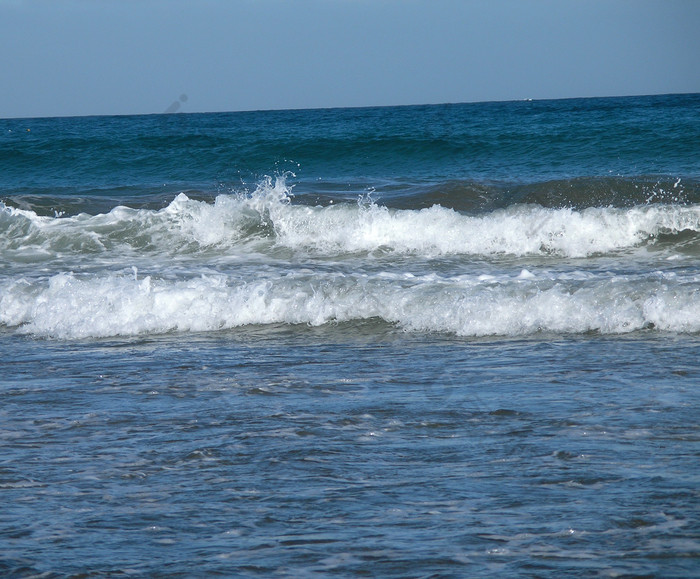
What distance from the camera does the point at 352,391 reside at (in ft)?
15.4

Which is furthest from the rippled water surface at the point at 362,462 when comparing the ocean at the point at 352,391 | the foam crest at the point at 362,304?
the foam crest at the point at 362,304

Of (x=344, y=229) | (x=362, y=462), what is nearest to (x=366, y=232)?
(x=344, y=229)

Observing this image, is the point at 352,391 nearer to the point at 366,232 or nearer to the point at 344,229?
the point at 366,232

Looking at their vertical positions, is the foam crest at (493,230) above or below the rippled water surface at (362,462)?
above

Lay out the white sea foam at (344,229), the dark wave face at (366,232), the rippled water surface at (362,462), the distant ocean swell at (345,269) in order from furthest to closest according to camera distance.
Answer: the white sea foam at (344,229), the dark wave face at (366,232), the distant ocean swell at (345,269), the rippled water surface at (362,462)

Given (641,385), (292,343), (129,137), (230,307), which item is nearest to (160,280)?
(230,307)

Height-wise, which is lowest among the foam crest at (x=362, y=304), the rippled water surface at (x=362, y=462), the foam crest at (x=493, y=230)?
the rippled water surface at (x=362, y=462)

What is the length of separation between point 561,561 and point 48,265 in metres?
8.48

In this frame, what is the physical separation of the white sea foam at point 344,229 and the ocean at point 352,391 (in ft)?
0.13

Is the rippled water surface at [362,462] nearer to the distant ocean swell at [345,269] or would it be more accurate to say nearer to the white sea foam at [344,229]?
the distant ocean swell at [345,269]

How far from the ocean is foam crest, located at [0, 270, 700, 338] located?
0.08 ft

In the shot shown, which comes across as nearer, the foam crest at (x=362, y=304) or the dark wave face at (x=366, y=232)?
the foam crest at (x=362, y=304)

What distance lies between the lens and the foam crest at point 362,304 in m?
6.24

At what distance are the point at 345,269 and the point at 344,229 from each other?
1833 mm
